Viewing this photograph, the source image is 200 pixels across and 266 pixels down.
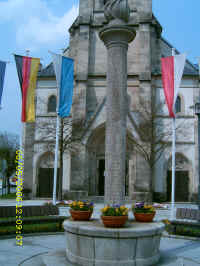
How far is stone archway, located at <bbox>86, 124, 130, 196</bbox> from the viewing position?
28.7m

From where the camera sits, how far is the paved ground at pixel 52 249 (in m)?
7.99

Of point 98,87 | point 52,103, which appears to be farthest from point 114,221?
point 52,103

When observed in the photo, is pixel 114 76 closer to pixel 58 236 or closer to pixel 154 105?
pixel 58 236

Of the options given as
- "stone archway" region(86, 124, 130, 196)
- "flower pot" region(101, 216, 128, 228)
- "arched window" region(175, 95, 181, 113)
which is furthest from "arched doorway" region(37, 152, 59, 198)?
"flower pot" region(101, 216, 128, 228)

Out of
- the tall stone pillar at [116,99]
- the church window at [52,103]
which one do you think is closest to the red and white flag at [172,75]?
the tall stone pillar at [116,99]

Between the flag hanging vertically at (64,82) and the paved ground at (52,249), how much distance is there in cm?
745

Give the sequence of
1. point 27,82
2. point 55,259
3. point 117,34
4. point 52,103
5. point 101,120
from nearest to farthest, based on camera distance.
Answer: point 55,259 < point 117,34 < point 27,82 < point 101,120 < point 52,103

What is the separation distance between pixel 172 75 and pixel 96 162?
1559 centimetres

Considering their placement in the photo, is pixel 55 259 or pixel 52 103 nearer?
pixel 55 259

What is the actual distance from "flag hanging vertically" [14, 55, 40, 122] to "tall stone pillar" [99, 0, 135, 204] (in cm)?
575

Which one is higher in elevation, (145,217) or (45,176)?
(145,217)

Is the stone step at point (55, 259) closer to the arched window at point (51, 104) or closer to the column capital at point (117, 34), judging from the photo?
the column capital at point (117, 34)

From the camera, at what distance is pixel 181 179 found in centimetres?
2916

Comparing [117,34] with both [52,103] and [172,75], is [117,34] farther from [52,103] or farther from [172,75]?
[52,103]
